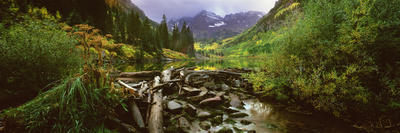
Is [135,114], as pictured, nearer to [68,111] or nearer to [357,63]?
[68,111]

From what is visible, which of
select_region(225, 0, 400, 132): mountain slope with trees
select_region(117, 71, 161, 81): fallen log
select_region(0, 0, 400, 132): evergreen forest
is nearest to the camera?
select_region(0, 0, 400, 132): evergreen forest

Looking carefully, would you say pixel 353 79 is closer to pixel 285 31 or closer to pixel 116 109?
pixel 285 31

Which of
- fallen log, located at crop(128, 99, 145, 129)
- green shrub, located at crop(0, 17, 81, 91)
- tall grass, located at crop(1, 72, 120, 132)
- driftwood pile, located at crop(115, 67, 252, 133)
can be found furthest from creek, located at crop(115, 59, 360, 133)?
green shrub, located at crop(0, 17, 81, 91)

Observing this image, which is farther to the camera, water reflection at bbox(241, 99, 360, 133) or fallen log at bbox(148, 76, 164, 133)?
water reflection at bbox(241, 99, 360, 133)

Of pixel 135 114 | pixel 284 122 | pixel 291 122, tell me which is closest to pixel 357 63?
pixel 291 122

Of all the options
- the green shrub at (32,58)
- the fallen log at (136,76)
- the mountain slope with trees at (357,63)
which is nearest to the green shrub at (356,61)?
the mountain slope with trees at (357,63)

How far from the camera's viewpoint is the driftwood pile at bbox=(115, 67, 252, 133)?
428 cm

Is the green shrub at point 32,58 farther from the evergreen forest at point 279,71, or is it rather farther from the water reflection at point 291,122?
the water reflection at point 291,122

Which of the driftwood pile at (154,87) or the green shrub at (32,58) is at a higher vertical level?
the green shrub at (32,58)

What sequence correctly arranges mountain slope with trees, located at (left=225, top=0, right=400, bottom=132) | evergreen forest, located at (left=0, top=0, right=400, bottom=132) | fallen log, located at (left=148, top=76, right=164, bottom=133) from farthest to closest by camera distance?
mountain slope with trees, located at (left=225, top=0, right=400, bottom=132)
fallen log, located at (left=148, top=76, right=164, bottom=133)
evergreen forest, located at (left=0, top=0, right=400, bottom=132)

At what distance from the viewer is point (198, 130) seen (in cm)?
516

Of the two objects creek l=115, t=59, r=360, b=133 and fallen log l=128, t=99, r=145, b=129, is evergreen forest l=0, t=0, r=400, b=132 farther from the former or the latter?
creek l=115, t=59, r=360, b=133

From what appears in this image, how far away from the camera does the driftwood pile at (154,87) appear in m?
4.28

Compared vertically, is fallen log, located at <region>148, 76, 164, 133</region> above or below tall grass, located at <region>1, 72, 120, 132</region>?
below
